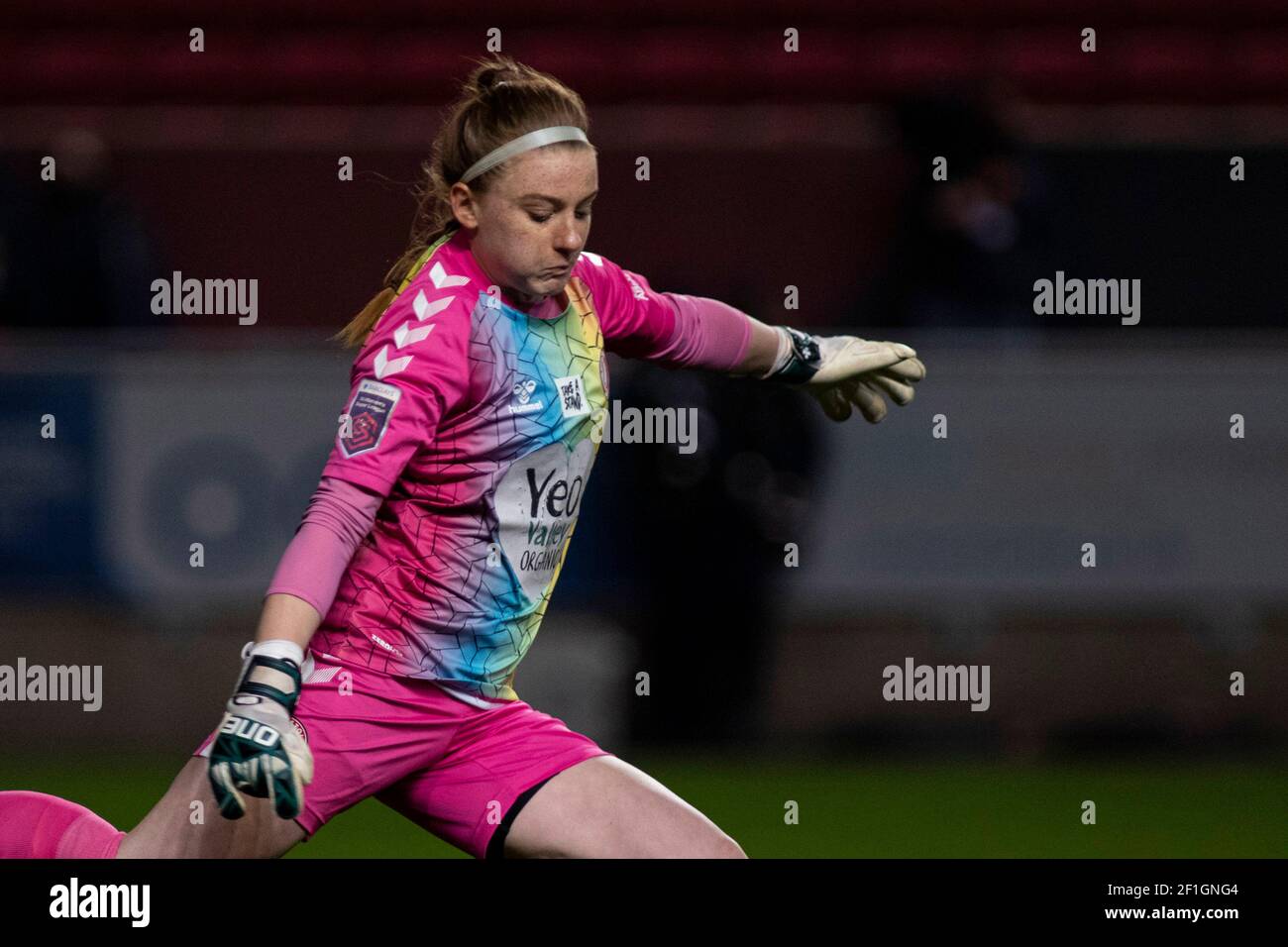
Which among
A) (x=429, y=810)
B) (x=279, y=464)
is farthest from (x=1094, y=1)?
(x=429, y=810)

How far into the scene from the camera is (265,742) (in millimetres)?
3180

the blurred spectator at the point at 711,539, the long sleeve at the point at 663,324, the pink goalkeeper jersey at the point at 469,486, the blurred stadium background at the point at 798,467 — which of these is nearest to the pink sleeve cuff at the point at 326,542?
the pink goalkeeper jersey at the point at 469,486

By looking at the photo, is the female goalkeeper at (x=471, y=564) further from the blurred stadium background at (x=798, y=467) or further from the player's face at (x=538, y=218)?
the blurred stadium background at (x=798, y=467)

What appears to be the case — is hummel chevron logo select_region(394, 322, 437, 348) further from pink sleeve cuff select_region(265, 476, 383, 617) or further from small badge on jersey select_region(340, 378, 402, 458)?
pink sleeve cuff select_region(265, 476, 383, 617)

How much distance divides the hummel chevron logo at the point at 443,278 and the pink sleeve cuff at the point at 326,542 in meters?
0.46

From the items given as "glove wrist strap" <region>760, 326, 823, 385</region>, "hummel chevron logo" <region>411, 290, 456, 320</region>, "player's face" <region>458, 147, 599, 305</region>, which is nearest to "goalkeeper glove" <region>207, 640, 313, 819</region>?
"hummel chevron logo" <region>411, 290, 456, 320</region>

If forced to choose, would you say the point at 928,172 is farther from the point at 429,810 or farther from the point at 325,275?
the point at 429,810

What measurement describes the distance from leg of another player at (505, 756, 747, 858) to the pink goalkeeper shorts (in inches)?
1.4

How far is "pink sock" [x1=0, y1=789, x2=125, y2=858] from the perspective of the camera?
12.1 feet

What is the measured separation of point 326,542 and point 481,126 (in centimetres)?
88

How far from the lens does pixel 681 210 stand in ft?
24.4

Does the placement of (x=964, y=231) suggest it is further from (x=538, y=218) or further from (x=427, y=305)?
(x=427, y=305)

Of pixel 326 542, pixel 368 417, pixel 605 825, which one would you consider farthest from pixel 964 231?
pixel 326 542

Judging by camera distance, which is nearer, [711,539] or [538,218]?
[538,218]
